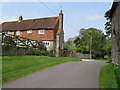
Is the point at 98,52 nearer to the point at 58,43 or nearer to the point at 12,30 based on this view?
the point at 58,43

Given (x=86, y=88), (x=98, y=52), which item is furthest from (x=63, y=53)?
(x=86, y=88)

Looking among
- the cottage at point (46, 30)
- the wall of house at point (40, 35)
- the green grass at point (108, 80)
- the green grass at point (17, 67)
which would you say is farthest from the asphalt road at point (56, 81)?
the wall of house at point (40, 35)

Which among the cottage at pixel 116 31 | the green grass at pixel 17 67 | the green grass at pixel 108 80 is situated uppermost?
the cottage at pixel 116 31

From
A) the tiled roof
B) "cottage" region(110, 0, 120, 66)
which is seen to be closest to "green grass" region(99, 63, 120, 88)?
"cottage" region(110, 0, 120, 66)

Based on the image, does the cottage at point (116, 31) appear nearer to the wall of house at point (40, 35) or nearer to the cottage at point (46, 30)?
the cottage at point (46, 30)

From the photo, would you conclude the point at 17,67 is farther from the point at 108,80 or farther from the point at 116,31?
the point at 116,31

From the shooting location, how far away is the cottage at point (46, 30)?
125 feet

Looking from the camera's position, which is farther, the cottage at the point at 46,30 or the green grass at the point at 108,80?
the cottage at the point at 46,30

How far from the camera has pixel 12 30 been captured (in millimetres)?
42406

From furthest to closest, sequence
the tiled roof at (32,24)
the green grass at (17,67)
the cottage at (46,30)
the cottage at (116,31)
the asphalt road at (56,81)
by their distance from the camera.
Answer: the tiled roof at (32,24), the cottage at (46,30), the cottage at (116,31), the green grass at (17,67), the asphalt road at (56,81)

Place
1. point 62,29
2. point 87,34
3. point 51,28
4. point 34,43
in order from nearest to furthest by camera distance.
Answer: point 34,43
point 51,28
point 62,29
point 87,34

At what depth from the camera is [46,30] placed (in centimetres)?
3884

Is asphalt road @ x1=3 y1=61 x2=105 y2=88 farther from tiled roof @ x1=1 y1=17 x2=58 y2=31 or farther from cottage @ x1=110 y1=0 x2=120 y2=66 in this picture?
tiled roof @ x1=1 y1=17 x2=58 y2=31

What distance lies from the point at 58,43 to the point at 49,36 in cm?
265
